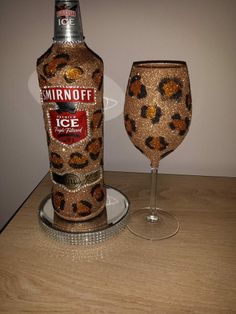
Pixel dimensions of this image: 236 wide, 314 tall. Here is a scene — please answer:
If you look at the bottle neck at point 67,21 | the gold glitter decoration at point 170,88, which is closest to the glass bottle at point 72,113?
the bottle neck at point 67,21

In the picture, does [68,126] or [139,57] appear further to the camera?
[139,57]

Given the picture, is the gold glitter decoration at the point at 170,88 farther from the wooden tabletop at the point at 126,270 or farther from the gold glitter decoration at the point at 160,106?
the wooden tabletop at the point at 126,270

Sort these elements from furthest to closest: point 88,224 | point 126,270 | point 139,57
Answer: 1. point 139,57
2. point 88,224
3. point 126,270

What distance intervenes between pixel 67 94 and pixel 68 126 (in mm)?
53

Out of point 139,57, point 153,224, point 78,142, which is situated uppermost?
point 139,57

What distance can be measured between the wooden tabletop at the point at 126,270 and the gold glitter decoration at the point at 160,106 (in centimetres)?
18

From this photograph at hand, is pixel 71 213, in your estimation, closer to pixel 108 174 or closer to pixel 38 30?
pixel 108 174

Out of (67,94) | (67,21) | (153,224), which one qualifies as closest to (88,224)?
(153,224)

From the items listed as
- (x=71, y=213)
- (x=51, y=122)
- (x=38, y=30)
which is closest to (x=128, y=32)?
(x=38, y=30)

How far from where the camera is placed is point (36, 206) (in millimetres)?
625

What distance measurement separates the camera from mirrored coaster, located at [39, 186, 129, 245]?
1.67 feet

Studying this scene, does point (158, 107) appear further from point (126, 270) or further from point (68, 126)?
point (126, 270)

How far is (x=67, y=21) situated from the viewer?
46 cm

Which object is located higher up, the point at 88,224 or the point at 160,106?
the point at 160,106
